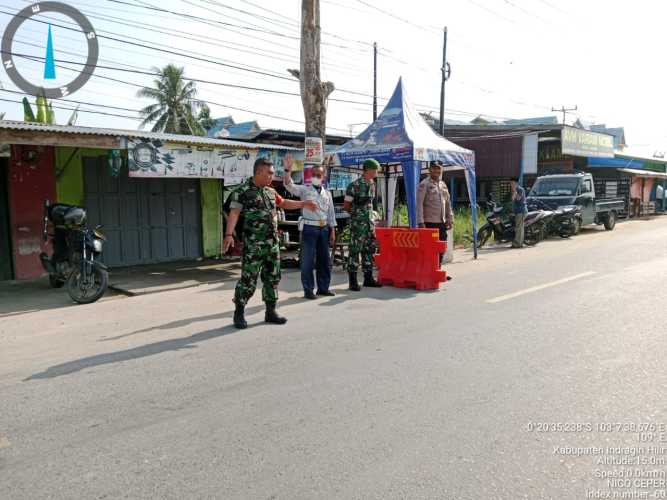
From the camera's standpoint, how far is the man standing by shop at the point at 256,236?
19.3 feet

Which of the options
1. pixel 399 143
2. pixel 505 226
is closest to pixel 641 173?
pixel 505 226

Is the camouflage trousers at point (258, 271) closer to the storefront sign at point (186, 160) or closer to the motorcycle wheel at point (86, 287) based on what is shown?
the motorcycle wheel at point (86, 287)

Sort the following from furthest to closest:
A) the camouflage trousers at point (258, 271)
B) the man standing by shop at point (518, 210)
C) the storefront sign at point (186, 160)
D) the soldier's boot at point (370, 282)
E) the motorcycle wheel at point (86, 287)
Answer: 1. the man standing by shop at point (518, 210)
2. the storefront sign at point (186, 160)
3. the soldier's boot at point (370, 282)
4. the motorcycle wheel at point (86, 287)
5. the camouflage trousers at point (258, 271)

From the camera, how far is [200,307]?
24.0ft

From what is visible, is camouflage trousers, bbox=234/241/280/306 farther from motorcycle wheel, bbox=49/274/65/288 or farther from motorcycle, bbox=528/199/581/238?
motorcycle, bbox=528/199/581/238

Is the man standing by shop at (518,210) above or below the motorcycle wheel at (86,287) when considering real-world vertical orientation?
above

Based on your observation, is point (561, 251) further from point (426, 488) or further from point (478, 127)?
point (478, 127)

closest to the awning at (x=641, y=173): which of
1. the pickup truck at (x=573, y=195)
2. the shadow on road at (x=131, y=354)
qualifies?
the pickup truck at (x=573, y=195)

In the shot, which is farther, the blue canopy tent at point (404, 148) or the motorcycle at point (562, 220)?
the motorcycle at point (562, 220)

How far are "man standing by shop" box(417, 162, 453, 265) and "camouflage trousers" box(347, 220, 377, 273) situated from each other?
125 centimetres

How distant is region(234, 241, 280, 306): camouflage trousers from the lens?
5887mm

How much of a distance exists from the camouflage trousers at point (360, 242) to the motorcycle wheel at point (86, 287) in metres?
3.55

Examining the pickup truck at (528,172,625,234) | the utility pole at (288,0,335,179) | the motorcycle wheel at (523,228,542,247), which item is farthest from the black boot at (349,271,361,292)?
the pickup truck at (528,172,625,234)

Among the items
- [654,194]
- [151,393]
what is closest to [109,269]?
[151,393]
